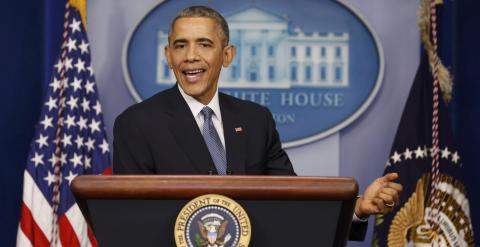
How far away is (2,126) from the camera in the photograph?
13.0 feet

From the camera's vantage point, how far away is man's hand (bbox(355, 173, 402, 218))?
187 centimetres

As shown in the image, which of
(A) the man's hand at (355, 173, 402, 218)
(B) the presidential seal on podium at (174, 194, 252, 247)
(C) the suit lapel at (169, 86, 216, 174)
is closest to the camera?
(B) the presidential seal on podium at (174, 194, 252, 247)

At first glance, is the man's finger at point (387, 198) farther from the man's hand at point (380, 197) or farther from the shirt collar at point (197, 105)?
the shirt collar at point (197, 105)

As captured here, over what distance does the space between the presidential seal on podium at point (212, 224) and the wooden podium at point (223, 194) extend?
0.02m

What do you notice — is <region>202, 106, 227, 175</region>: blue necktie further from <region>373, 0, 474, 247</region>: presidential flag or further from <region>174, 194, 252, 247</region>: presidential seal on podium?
<region>373, 0, 474, 247</region>: presidential flag

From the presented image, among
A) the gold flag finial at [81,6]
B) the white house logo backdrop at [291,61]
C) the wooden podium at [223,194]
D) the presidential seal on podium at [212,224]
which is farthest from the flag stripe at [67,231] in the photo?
the presidential seal on podium at [212,224]

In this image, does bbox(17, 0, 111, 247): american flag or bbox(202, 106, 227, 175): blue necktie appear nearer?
bbox(202, 106, 227, 175): blue necktie

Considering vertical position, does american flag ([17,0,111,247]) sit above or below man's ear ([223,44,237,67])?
below

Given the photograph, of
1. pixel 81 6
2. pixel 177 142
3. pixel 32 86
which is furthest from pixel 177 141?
pixel 32 86

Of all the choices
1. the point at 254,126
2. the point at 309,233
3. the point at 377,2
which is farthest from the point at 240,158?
the point at 377,2

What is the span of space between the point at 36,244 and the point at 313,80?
154 cm

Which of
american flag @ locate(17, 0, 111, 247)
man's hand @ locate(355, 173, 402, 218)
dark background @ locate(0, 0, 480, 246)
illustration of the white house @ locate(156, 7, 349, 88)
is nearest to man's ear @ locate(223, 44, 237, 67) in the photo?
man's hand @ locate(355, 173, 402, 218)

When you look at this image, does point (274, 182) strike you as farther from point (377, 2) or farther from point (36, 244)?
point (377, 2)

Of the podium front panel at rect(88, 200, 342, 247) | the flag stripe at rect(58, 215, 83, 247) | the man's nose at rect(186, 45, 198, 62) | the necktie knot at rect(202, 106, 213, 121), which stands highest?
the man's nose at rect(186, 45, 198, 62)
